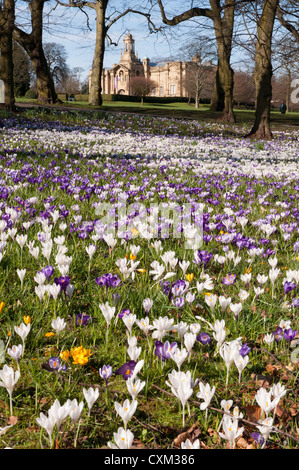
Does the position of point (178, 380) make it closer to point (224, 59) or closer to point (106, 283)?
point (106, 283)

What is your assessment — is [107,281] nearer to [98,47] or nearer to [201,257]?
[201,257]

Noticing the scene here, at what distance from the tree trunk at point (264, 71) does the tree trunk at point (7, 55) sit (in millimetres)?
11174

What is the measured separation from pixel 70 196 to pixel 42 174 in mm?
1431

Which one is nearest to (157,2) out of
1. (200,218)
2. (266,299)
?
(200,218)

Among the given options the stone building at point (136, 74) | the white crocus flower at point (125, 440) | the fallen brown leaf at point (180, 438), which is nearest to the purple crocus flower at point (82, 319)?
the fallen brown leaf at point (180, 438)

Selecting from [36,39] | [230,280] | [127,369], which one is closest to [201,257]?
[230,280]

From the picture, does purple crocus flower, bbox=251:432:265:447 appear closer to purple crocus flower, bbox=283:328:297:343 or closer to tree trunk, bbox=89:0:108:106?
purple crocus flower, bbox=283:328:297:343

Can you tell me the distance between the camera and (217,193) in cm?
622

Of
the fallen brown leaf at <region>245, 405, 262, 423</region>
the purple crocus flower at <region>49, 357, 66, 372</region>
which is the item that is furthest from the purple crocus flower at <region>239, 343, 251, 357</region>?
the purple crocus flower at <region>49, 357, 66, 372</region>

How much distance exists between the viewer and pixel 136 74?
133 meters

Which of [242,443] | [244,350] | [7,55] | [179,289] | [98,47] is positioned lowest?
[242,443]

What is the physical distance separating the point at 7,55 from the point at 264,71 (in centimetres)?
1186
